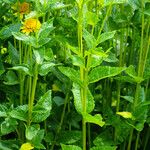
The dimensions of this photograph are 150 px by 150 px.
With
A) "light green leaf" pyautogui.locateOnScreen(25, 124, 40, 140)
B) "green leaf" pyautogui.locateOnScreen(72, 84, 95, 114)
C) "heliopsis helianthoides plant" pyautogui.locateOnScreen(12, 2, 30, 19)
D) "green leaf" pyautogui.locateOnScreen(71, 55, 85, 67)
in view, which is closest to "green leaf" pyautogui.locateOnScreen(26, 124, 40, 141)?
"light green leaf" pyautogui.locateOnScreen(25, 124, 40, 140)

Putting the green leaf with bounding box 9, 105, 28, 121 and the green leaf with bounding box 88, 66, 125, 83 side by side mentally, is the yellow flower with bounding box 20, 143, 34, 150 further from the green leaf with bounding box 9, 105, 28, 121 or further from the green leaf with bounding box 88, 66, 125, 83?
the green leaf with bounding box 88, 66, 125, 83

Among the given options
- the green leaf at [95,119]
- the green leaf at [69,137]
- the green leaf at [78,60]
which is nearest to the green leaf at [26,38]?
the green leaf at [78,60]

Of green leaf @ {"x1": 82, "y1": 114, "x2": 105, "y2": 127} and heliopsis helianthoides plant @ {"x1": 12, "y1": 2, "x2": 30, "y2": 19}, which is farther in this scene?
heliopsis helianthoides plant @ {"x1": 12, "y1": 2, "x2": 30, "y2": 19}

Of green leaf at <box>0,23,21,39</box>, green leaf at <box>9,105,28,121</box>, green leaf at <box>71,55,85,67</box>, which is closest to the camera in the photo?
green leaf at <box>71,55,85,67</box>

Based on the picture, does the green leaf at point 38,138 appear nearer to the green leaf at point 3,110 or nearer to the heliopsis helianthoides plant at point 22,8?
the green leaf at point 3,110

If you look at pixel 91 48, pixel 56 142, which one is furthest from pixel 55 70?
pixel 91 48

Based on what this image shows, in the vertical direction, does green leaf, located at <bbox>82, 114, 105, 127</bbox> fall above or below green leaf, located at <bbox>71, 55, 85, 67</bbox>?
below

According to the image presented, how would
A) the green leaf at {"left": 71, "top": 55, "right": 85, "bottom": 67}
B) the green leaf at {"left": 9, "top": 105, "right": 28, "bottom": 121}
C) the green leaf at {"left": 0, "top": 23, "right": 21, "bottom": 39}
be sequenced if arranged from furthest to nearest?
the green leaf at {"left": 0, "top": 23, "right": 21, "bottom": 39} < the green leaf at {"left": 9, "top": 105, "right": 28, "bottom": 121} < the green leaf at {"left": 71, "top": 55, "right": 85, "bottom": 67}

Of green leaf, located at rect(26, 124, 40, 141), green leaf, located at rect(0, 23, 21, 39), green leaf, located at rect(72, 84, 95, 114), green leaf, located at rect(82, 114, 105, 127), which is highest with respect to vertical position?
green leaf, located at rect(0, 23, 21, 39)

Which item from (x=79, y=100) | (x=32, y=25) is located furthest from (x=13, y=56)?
(x=79, y=100)
